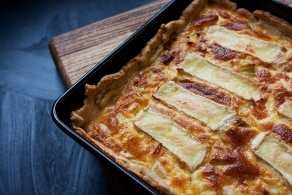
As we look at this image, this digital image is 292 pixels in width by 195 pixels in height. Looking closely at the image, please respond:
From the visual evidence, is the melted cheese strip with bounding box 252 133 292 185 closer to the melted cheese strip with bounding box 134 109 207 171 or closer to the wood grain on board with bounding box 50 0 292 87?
the melted cheese strip with bounding box 134 109 207 171

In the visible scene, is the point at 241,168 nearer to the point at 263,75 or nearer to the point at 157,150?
the point at 157,150

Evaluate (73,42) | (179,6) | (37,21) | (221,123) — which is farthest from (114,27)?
(221,123)

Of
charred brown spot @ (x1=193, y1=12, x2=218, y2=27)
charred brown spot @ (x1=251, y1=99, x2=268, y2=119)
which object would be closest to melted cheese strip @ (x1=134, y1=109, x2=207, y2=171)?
charred brown spot @ (x1=251, y1=99, x2=268, y2=119)

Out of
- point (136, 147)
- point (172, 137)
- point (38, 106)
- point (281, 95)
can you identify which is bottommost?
point (38, 106)

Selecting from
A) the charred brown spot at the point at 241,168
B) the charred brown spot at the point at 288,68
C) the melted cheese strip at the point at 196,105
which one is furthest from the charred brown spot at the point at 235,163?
the charred brown spot at the point at 288,68

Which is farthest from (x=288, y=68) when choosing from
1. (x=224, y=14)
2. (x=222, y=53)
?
(x=224, y=14)

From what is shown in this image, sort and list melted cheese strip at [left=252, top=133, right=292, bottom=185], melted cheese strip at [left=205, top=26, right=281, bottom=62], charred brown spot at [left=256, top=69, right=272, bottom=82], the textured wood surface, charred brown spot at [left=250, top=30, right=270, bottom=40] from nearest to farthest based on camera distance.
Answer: melted cheese strip at [left=252, top=133, right=292, bottom=185], charred brown spot at [left=256, top=69, right=272, bottom=82], melted cheese strip at [left=205, top=26, right=281, bottom=62], charred brown spot at [left=250, top=30, right=270, bottom=40], the textured wood surface

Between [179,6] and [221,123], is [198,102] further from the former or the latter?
[179,6]
